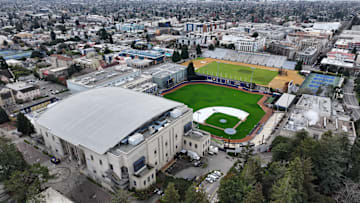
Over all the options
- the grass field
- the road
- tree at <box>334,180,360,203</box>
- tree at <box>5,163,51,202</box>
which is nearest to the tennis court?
the road

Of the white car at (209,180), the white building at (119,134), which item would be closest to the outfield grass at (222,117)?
the white building at (119,134)

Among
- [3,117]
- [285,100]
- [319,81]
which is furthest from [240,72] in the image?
[3,117]

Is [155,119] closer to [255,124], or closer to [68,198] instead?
[68,198]

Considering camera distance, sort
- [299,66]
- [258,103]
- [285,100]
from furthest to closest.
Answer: [299,66] < [258,103] < [285,100]

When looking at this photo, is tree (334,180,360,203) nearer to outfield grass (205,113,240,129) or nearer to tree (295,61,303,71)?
outfield grass (205,113,240,129)

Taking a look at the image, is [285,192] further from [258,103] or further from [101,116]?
[258,103]
